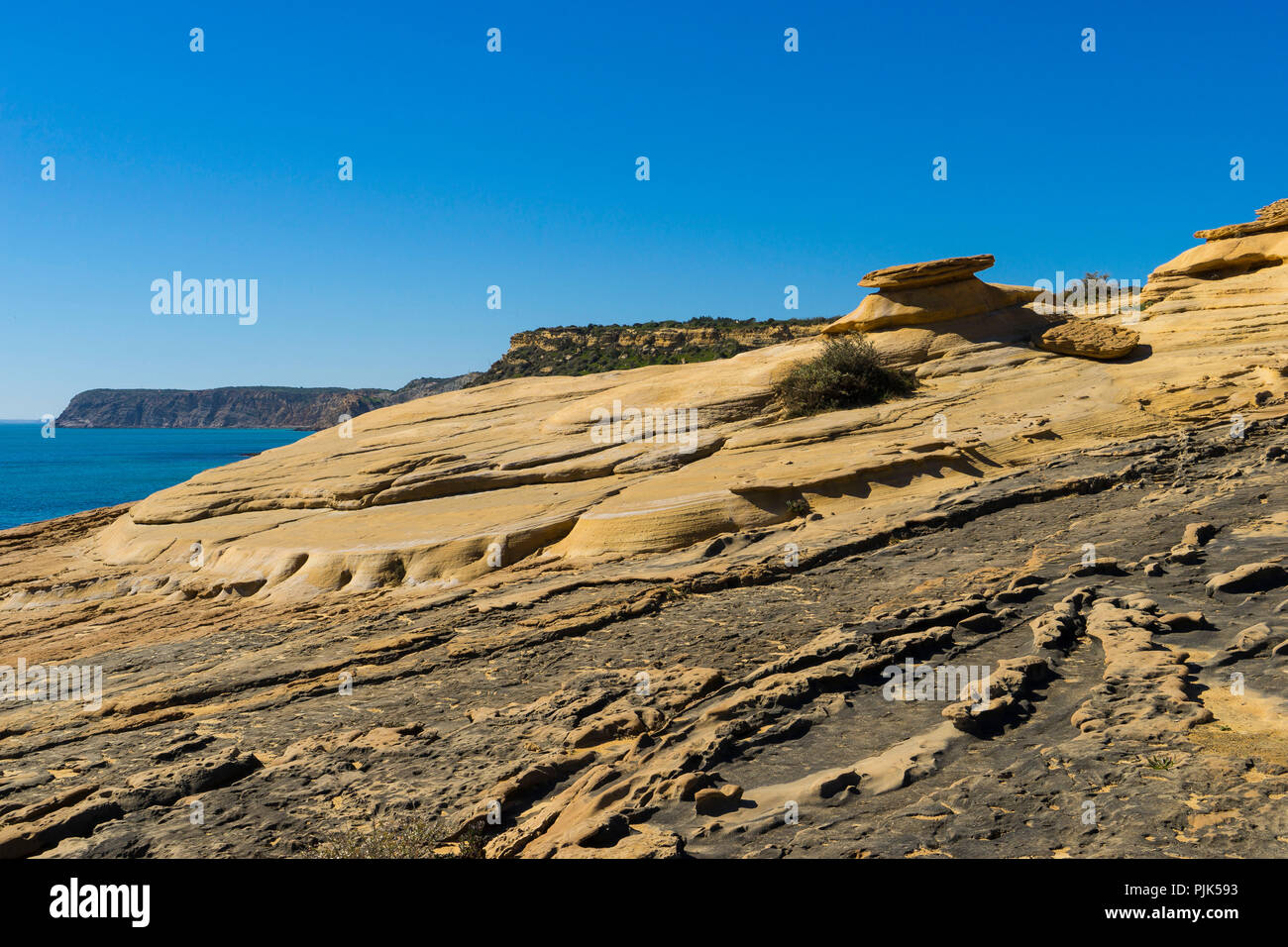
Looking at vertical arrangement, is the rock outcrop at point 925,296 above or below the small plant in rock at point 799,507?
above

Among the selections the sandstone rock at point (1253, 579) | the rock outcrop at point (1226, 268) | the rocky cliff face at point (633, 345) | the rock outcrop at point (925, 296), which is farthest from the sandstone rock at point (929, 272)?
the rocky cliff face at point (633, 345)

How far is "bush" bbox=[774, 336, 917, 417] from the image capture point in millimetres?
17125

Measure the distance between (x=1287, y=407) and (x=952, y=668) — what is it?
1018 centimetres

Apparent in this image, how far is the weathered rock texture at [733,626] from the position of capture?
569 centimetres

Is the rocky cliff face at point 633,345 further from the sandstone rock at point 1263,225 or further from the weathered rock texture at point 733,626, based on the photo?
the weathered rock texture at point 733,626

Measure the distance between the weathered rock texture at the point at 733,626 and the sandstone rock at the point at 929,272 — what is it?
3.76ft

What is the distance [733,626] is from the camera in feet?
33.1

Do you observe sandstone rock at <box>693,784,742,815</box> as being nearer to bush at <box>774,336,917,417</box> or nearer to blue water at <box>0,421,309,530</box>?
bush at <box>774,336,917,417</box>

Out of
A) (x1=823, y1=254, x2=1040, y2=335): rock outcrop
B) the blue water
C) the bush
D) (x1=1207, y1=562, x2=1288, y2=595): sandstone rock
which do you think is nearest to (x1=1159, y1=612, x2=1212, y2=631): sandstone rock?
(x1=1207, y1=562, x2=1288, y2=595): sandstone rock

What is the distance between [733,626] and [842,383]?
8.49 m

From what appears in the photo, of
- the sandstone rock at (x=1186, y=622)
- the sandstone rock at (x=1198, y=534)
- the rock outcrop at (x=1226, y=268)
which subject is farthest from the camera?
the rock outcrop at (x=1226, y=268)

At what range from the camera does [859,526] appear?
41.5ft
